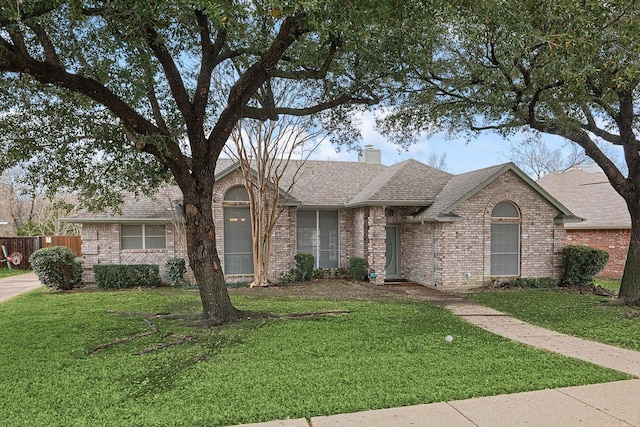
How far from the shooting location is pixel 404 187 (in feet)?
51.0

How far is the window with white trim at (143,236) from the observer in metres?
14.8

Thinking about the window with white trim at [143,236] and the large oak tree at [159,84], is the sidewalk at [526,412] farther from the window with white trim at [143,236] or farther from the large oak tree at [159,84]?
the window with white trim at [143,236]

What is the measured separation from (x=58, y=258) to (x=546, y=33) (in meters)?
14.4

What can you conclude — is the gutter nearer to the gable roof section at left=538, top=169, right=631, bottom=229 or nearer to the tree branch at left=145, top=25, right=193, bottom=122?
the tree branch at left=145, top=25, right=193, bottom=122

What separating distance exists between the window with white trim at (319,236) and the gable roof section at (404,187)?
4.02 ft

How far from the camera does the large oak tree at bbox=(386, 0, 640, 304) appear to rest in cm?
707

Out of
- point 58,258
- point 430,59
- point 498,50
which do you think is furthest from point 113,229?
point 498,50

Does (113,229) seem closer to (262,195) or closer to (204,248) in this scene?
(262,195)

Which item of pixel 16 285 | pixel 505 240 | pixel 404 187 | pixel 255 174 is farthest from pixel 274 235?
pixel 16 285

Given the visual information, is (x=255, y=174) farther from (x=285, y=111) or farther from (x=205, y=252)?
(x=205, y=252)

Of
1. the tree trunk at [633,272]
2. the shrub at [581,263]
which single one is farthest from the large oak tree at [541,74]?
the shrub at [581,263]

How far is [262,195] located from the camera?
46.9 ft

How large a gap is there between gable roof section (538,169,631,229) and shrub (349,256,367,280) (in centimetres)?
941

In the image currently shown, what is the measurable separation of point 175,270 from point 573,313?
11.6 meters
